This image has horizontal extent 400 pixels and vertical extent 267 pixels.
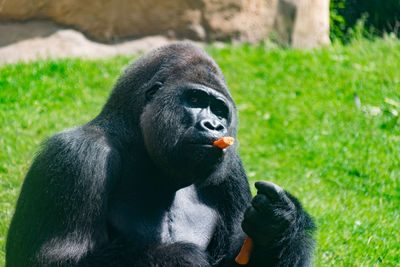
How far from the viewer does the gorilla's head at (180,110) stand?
4.02 metres

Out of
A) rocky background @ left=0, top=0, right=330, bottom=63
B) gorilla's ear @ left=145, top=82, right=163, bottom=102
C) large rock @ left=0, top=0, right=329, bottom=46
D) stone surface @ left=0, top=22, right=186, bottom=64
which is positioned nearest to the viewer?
gorilla's ear @ left=145, top=82, right=163, bottom=102

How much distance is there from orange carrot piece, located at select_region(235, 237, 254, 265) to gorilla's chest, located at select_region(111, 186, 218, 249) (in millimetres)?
339

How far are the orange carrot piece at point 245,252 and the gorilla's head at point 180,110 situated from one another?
22.6 inches

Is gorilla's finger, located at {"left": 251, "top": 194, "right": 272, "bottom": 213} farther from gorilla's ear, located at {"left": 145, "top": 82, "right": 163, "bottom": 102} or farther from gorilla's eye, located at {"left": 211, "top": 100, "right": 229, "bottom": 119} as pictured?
gorilla's ear, located at {"left": 145, "top": 82, "right": 163, "bottom": 102}

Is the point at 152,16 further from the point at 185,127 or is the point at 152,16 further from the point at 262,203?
Result: the point at 262,203

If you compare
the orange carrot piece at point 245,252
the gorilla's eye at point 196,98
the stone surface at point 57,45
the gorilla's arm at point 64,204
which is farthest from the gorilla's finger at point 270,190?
the stone surface at point 57,45

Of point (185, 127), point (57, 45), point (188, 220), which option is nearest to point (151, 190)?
point (188, 220)

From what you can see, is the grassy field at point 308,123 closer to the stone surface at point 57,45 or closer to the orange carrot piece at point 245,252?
the stone surface at point 57,45

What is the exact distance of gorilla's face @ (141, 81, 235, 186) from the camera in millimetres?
3998

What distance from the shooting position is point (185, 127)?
4.10 metres

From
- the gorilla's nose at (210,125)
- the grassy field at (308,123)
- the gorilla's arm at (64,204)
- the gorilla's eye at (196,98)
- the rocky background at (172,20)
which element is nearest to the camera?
the gorilla's arm at (64,204)

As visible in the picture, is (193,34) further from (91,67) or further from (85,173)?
(85,173)

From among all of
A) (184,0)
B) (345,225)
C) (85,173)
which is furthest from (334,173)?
(184,0)

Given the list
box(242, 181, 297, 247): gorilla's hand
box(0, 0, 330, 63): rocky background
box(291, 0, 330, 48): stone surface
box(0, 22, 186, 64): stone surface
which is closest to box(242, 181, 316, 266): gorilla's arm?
box(242, 181, 297, 247): gorilla's hand
